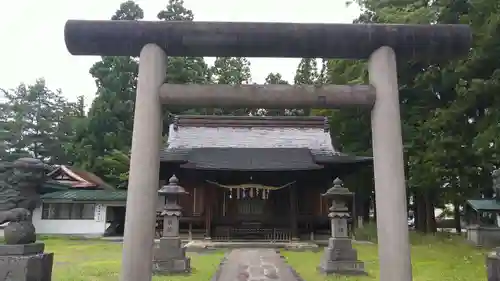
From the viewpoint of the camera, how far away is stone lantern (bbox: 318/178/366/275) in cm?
1045

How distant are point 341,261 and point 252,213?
9.76 meters

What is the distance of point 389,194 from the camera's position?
14.5 ft

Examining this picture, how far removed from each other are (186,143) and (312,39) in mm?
18544

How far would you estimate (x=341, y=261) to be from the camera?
416 inches

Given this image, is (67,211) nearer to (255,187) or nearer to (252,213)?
(252,213)

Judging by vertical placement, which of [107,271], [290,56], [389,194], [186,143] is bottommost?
[107,271]

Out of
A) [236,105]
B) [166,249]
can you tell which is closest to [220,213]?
[166,249]

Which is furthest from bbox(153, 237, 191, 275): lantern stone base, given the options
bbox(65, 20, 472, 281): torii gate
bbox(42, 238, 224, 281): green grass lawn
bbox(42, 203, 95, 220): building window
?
bbox(42, 203, 95, 220): building window

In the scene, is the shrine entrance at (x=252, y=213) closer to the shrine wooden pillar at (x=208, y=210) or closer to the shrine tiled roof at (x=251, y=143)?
the shrine wooden pillar at (x=208, y=210)

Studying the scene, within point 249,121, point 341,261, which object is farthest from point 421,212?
point 341,261

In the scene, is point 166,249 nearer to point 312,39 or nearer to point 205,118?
point 312,39

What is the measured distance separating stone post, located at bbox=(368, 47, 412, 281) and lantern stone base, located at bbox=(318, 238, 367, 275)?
6.27 m

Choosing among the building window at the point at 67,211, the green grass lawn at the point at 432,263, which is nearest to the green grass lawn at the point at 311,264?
the green grass lawn at the point at 432,263

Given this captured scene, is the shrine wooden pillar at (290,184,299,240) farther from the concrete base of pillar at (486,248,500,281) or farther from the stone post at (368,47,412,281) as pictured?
the stone post at (368,47,412,281)
